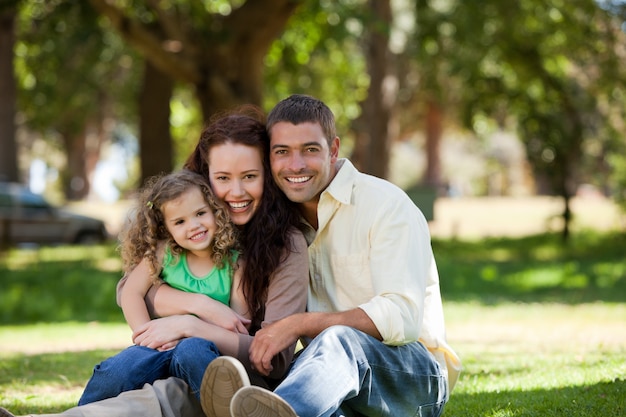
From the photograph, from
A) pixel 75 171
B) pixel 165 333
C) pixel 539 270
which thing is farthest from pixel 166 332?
pixel 75 171

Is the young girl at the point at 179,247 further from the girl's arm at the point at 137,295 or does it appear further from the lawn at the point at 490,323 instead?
the lawn at the point at 490,323

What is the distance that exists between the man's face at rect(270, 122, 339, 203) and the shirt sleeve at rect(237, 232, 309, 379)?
0.30 meters

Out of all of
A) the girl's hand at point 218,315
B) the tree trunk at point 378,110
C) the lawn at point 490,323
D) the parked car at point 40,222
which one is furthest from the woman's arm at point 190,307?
the parked car at point 40,222

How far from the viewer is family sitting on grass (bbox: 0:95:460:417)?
4035 mm

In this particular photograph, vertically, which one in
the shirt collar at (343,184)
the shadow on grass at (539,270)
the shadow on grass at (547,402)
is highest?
the shirt collar at (343,184)

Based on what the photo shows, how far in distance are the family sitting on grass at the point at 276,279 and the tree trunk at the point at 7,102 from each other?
17920 mm

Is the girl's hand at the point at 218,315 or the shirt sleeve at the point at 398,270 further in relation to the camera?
the girl's hand at the point at 218,315

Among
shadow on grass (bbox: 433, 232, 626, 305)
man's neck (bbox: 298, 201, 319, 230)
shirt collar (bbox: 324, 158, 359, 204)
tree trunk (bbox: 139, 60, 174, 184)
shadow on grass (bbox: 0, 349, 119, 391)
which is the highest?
tree trunk (bbox: 139, 60, 174, 184)

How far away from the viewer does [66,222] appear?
940 inches

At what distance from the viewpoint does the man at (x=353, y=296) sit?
381cm

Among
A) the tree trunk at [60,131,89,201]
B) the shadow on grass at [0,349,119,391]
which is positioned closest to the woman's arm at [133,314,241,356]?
the shadow on grass at [0,349,119,391]

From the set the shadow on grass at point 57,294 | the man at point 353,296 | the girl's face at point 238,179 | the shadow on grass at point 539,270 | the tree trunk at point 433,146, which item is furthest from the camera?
the tree trunk at point 433,146

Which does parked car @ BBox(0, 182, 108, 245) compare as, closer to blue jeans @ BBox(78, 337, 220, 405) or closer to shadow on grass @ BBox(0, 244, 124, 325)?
shadow on grass @ BBox(0, 244, 124, 325)

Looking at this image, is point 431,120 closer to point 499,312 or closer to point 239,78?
point 239,78
